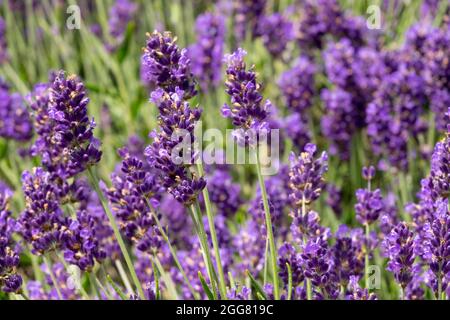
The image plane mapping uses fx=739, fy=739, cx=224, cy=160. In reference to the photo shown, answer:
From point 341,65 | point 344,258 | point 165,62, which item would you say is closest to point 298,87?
point 341,65

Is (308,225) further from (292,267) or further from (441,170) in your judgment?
(441,170)

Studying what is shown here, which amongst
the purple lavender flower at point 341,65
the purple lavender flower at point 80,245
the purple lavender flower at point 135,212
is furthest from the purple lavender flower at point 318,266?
the purple lavender flower at point 341,65

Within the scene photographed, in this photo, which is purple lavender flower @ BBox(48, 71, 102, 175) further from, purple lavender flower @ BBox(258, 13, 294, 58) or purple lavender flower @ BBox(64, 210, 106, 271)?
purple lavender flower @ BBox(258, 13, 294, 58)

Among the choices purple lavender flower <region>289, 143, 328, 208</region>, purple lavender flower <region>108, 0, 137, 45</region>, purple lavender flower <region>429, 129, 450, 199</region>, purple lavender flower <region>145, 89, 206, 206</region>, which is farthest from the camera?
purple lavender flower <region>108, 0, 137, 45</region>

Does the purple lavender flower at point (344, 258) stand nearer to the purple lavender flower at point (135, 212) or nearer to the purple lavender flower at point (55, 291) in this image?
the purple lavender flower at point (135, 212)

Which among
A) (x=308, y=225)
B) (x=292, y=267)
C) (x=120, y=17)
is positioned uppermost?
(x=120, y=17)

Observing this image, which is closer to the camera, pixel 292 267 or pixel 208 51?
pixel 292 267

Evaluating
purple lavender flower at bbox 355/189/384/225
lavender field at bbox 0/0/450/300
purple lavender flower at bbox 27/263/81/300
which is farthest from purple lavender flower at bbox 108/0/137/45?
purple lavender flower at bbox 355/189/384/225

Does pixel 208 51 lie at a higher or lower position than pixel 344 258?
higher
